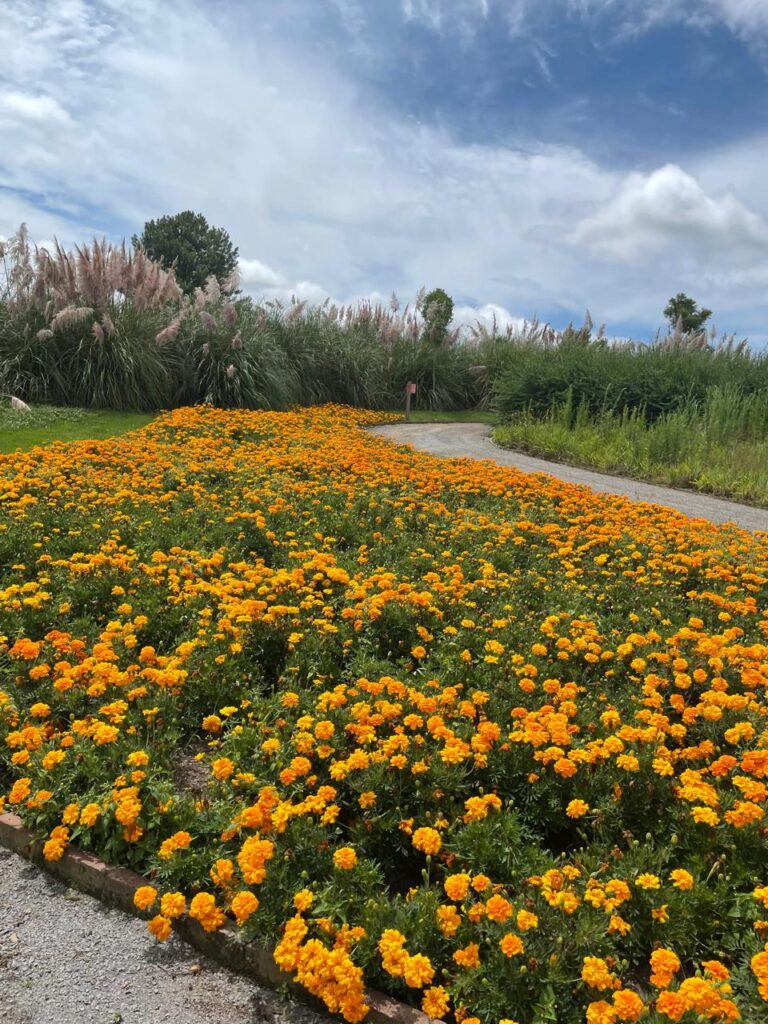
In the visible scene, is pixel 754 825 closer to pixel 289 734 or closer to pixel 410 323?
pixel 289 734

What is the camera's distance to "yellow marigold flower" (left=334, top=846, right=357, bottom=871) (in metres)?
2.06

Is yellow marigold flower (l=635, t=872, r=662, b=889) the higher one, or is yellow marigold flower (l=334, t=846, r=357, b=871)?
yellow marigold flower (l=635, t=872, r=662, b=889)

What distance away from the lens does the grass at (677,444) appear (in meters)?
9.63

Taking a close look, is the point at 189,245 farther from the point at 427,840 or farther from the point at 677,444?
the point at 427,840

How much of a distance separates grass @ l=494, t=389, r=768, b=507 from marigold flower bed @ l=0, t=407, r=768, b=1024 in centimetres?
490


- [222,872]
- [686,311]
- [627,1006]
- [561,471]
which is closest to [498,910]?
[627,1006]

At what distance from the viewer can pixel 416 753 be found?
2.55 metres

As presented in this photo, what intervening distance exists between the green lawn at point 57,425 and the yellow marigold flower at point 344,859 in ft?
25.3

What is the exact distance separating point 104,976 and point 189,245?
47.7 metres

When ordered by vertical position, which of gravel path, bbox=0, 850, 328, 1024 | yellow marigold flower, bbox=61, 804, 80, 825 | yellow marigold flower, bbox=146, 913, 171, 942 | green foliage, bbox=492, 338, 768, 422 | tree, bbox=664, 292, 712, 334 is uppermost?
tree, bbox=664, 292, 712, 334

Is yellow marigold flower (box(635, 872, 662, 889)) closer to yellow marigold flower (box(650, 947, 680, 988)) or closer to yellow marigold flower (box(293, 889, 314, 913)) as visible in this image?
yellow marigold flower (box(650, 947, 680, 988))

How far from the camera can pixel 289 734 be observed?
2789 millimetres

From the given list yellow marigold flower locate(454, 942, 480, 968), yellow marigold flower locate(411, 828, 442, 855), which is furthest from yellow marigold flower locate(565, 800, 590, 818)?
yellow marigold flower locate(454, 942, 480, 968)

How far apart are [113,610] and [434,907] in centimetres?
273
